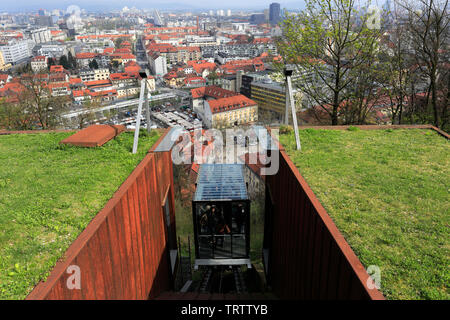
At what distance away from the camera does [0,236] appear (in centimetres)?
364

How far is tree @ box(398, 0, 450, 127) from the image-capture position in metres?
9.96

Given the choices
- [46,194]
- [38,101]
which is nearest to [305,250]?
[46,194]

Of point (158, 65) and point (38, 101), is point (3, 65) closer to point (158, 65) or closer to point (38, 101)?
point (158, 65)

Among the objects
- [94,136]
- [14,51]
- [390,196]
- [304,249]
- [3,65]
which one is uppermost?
[14,51]

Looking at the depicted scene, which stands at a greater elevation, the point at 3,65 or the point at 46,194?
the point at 3,65

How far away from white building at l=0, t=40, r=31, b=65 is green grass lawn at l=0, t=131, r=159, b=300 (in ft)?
382

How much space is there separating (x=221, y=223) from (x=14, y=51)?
122518 millimetres

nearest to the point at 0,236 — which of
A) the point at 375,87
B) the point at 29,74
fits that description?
the point at 375,87

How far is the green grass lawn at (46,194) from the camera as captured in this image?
3.23 metres

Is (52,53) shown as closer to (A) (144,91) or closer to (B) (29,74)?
(B) (29,74)

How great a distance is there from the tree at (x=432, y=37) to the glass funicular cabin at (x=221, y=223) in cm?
837

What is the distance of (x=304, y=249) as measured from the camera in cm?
459

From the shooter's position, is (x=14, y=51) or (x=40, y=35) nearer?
(x=14, y=51)

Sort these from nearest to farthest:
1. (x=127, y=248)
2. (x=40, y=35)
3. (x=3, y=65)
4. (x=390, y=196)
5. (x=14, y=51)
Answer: (x=390, y=196), (x=127, y=248), (x=3, y=65), (x=14, y=51), (x=40, y=35)
